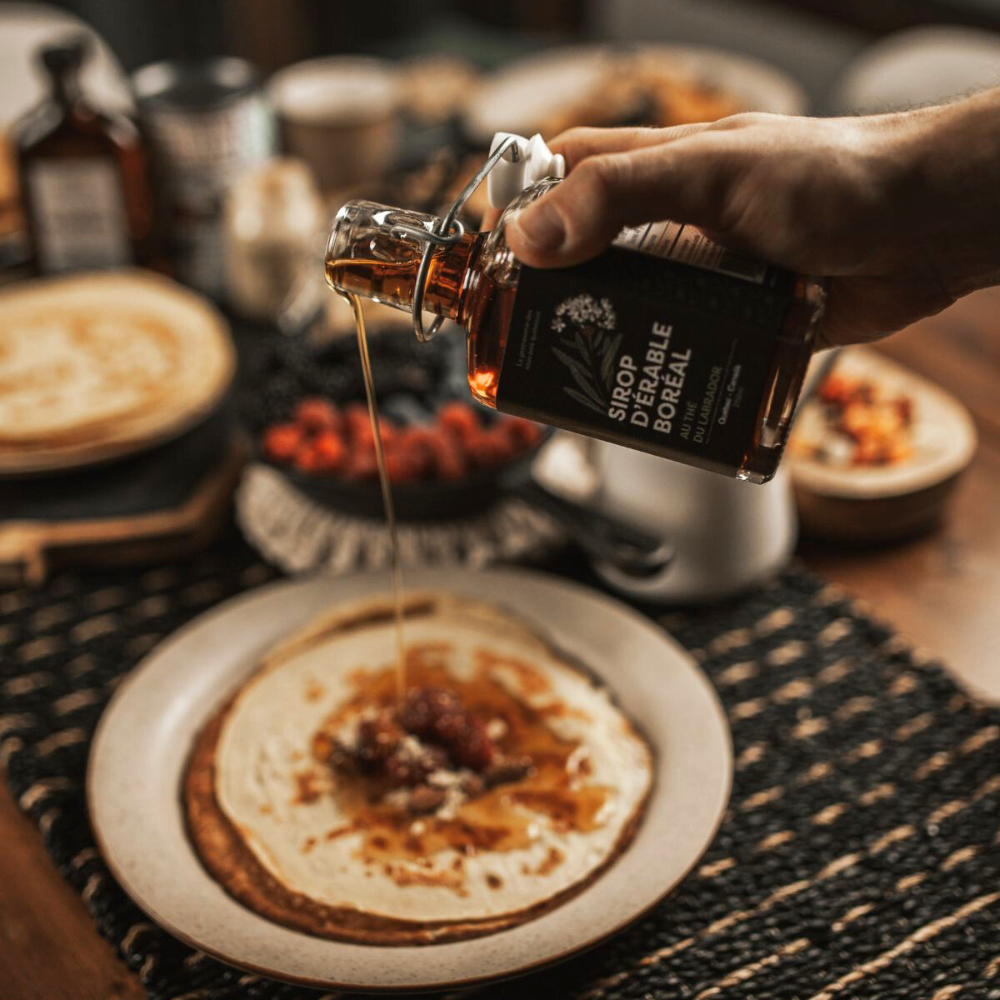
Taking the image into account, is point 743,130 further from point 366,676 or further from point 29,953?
point 29,953

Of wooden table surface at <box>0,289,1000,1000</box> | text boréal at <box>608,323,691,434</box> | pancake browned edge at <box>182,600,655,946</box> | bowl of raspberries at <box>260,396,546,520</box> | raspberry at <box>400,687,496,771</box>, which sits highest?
text boréal at <box>608,323,691,434</box>

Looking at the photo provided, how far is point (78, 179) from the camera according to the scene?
2.17 meters

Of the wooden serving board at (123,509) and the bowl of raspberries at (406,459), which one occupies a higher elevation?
the bowl of raspberries at (406,459)

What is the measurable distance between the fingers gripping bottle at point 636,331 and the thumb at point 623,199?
0.7 inches

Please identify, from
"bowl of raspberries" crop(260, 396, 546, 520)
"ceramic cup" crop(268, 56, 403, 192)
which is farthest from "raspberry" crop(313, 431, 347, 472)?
"ceramic cup" crop(268, 56, 403, 192)

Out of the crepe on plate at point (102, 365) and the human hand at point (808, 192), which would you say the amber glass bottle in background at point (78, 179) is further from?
the human hand at point (808, 192)

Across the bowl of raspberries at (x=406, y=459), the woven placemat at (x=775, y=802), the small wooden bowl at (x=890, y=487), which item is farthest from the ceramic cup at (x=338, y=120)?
the small wooden bowl at (x=890, y=487)

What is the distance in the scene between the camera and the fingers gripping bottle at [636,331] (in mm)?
899

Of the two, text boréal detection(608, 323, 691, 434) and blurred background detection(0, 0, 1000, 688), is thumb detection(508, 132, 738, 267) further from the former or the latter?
blurred background detection(0, 0, 1000, 688)

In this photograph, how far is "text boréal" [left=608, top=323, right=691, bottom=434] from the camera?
0.91 meters

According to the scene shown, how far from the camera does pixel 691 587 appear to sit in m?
1.56

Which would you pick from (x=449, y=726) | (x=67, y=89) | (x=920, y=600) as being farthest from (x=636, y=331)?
(x=67, y=89)

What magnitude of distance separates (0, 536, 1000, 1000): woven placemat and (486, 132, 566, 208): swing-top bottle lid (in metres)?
0.72

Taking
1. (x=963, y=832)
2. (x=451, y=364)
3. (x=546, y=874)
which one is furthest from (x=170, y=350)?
(x=963, y=832)
